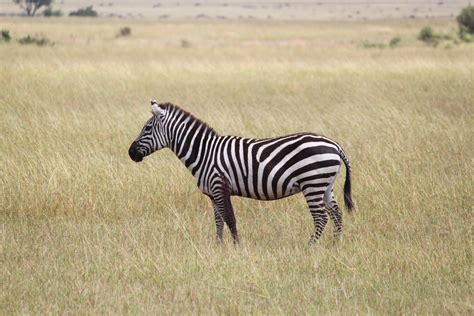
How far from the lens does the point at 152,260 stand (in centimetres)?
605

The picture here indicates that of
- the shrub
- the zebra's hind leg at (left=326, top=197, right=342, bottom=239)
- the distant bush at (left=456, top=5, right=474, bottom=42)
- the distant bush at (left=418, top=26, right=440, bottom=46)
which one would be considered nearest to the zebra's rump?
the zebra's hind leg at (left=326, top=197, right=342, bottom=239)

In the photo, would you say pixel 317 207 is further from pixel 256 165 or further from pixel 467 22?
pixel 467 22

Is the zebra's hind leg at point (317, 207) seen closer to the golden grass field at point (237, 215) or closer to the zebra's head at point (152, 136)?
the golden grass field at point (237, 215)

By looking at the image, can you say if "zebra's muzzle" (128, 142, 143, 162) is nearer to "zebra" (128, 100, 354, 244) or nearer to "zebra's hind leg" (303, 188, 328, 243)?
"zebra" (128, 100, 354, 244)

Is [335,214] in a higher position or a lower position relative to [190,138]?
lower

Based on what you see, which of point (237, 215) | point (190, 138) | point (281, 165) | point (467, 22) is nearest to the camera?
point (281, 165)

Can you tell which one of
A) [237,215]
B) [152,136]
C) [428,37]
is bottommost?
[428,37]

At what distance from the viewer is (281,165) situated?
6.30 m

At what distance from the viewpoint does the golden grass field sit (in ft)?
17.7

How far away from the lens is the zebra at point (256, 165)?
626 centimetres

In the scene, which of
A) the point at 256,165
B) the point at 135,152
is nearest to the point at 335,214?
the point at 256,165

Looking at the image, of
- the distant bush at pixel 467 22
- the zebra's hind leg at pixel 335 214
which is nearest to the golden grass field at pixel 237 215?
the zebra's hind leg at pixel 335 214

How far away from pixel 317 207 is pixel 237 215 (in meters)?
1.54

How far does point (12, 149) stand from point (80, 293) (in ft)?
16.1
